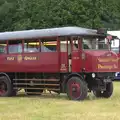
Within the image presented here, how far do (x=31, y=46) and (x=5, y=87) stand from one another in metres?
2.35

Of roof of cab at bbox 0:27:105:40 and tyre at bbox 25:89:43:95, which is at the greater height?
roof of cab at bbox 0:27:105:40

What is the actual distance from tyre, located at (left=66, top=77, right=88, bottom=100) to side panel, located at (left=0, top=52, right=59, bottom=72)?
33.8 inches

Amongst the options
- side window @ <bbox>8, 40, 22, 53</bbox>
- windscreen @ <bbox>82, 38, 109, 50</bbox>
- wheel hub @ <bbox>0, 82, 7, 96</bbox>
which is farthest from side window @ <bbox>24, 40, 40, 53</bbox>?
windscreen @ <bbox>82, 38, 109, 50</bbox>

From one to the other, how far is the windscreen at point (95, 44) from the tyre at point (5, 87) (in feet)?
13.4

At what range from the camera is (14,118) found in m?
13.3

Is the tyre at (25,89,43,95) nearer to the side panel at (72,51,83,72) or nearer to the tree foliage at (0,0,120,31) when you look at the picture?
the side panel at (72,51,83,72)

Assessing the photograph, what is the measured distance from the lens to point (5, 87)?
69.7ft

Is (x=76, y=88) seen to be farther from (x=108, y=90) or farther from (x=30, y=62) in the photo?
(x=30, y=62)

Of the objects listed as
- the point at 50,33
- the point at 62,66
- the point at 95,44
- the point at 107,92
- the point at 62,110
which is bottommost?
the point at 62,110

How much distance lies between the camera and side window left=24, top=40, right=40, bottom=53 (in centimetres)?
1991

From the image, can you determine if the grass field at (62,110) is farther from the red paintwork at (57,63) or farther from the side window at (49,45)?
the side window at (49,45)

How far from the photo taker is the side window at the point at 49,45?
1923 centimetres

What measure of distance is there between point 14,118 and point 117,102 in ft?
17.5

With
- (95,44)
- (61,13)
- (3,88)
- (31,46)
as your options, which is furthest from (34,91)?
(61,13)
